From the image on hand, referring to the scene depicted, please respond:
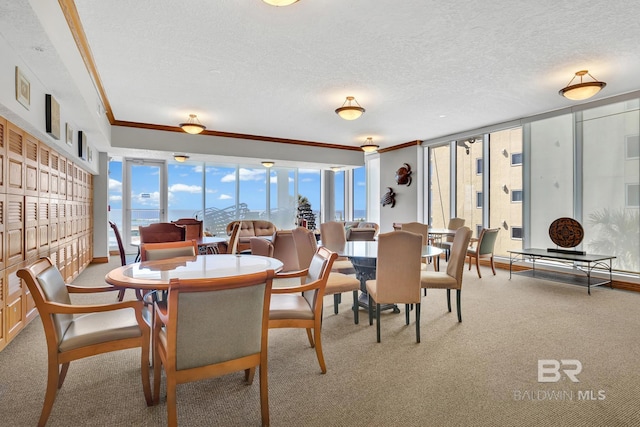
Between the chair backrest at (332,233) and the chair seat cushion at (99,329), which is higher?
the chair backrest at (332,233)

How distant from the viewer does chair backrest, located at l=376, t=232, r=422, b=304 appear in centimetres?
289

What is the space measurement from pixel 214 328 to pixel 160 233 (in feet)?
10.7

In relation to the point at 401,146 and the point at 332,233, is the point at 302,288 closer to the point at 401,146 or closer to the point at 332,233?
the point at 332,233

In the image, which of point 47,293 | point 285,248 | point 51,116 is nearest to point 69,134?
point 51,116

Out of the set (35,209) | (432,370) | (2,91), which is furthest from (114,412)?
(35,209)

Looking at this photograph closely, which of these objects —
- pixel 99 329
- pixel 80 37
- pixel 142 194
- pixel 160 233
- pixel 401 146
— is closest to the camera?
pixel 99 329

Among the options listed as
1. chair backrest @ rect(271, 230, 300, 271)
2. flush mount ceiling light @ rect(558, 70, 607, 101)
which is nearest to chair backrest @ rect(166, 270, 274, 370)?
chair backrest @ rect(271, 230, 300, 271)

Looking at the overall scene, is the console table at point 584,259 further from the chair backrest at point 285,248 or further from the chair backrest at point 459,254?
the chair backrest at point 285,248

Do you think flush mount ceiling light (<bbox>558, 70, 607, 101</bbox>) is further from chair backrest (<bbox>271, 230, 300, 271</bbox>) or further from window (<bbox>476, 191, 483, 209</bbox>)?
chair backrest (<bbox>271, 230, 300, 271</bbox>)

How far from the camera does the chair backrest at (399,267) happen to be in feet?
9.48

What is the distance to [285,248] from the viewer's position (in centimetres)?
438

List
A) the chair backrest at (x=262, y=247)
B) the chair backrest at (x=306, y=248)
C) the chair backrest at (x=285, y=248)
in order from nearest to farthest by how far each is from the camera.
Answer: the chair backrest at (x=306, y=248), the chair backrest at (x=262, y=247), the chair backrest at (x=285, y=248)

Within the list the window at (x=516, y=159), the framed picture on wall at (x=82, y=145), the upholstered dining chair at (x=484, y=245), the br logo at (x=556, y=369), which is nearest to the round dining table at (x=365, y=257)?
the br logo at (x=556, y=369)

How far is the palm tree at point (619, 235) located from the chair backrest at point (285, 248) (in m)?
4.55
